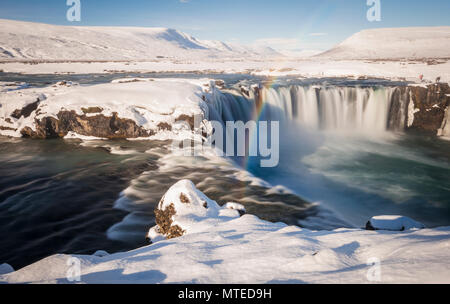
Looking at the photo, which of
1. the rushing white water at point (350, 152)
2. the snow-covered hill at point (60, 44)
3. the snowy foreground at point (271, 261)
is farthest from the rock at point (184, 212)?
the snow-covered hill at point (60, 44)

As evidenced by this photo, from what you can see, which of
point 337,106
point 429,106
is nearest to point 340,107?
point 337,106

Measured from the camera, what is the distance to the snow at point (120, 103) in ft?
40.8

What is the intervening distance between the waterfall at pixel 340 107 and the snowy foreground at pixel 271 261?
602 inches

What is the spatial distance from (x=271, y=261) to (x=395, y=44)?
475 ft

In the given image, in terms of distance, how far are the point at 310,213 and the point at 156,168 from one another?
575cm

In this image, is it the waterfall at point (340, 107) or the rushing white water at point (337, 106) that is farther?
the rushing white water at point (337, 106)

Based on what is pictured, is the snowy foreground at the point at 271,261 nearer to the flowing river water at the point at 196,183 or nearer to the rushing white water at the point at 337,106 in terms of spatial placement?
the flowing river water at the point at 196,183

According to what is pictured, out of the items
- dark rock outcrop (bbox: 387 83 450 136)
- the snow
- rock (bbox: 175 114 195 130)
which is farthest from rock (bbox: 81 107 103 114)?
dark rock outcrop (bbox: 387 83 450 136)

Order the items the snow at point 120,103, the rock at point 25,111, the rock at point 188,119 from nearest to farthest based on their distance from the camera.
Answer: the rock at point 188,119, the snow at point 120,103, the rock at point 25,111

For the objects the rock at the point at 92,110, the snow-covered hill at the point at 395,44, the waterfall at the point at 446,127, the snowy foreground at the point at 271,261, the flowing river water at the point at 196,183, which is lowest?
the flowing river water at the point at 196,183

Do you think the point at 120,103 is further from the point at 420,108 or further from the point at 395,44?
the point at 395,44

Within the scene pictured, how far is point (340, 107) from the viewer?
20297mm

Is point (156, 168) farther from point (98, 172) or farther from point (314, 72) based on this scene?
point (314, 72)

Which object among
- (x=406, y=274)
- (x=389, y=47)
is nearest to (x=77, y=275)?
(x=406, y=274)
